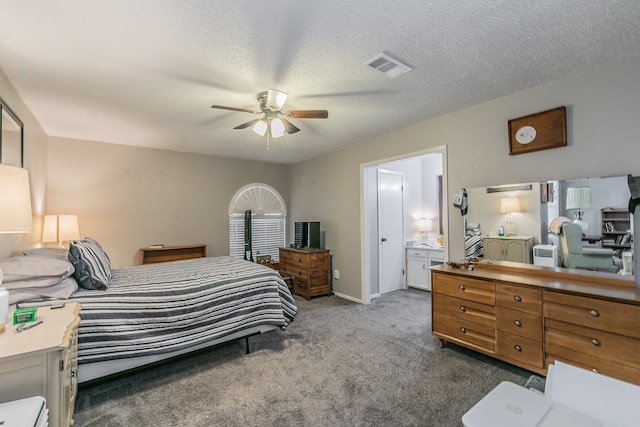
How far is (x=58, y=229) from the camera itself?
3.63 metres

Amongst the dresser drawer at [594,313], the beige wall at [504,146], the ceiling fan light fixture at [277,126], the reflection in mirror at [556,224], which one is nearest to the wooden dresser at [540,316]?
the dresser drawer at [594,313]

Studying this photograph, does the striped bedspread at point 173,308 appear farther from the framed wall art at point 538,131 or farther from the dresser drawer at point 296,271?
the framed wall art at point 538,131

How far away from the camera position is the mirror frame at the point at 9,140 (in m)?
2.24

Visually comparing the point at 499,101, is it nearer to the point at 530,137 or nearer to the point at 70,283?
the point at 530,137

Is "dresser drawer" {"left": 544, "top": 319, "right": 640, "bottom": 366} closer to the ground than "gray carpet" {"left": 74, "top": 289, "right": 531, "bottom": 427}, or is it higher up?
higher up

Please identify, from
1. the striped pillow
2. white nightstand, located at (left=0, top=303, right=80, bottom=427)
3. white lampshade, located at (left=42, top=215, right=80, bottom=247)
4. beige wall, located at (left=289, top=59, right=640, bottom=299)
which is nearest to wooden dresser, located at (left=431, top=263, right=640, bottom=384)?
beige wall, located at (left=289, top=59, right=640, bottom=299)

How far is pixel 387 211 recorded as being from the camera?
501 centimetres

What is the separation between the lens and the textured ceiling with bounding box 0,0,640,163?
1.63 m

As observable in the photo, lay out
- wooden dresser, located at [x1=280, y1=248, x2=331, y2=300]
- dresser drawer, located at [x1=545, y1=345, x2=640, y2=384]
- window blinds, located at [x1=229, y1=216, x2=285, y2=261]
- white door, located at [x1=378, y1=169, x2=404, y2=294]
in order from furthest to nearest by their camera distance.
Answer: window blinds, located at [x1=229, y1=216, x2=285, y2=261], white door, located at [x1=378, y1=169, x2=404, y2=294], wooden dresser, located at [x1=280, y1=248, x2=331, y2=300], dresser drawer, located at [x1=545, y1=345, x2=640, y2=384]

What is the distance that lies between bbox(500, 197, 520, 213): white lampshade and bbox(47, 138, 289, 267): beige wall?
4.38 meters

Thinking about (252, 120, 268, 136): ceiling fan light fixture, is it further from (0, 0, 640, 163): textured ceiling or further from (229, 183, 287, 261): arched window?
(229, 183, 287, 261): arched window

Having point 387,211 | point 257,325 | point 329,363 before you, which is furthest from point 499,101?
point 257,325

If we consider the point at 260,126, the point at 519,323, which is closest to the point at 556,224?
the point at 519,323

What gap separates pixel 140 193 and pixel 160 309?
2939 mm
